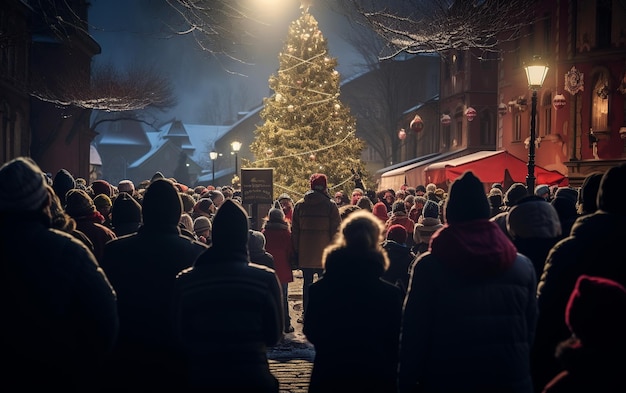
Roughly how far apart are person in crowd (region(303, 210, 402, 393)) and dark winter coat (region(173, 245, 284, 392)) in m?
0.28

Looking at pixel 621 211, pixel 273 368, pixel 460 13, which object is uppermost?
pixel 460 13

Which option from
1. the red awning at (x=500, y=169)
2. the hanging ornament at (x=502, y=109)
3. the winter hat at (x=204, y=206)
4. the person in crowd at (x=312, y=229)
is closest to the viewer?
the person in crowd at (x=312, y=229)

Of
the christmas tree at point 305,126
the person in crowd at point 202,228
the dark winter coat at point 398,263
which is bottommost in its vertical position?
the dark winter coat at point 398,263

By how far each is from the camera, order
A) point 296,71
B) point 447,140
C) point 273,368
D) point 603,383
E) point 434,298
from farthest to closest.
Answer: point 447,140 → point 296,71 → point 273,368 → point 434,298 → point 603,383

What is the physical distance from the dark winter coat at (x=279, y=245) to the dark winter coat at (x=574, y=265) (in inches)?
254

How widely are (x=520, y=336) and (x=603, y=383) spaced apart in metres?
0.95

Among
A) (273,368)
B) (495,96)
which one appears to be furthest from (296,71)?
(273,368)

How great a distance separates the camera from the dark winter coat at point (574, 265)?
446cm

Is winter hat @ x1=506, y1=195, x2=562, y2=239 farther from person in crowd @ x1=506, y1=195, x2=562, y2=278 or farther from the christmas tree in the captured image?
the christmas tree

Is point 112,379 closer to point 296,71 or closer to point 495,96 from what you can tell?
point 296,71

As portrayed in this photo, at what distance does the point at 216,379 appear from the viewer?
4148 mm

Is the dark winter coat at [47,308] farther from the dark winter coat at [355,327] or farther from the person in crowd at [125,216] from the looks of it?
the person in crowd at [125,216]

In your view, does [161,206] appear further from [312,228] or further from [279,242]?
[279,242]

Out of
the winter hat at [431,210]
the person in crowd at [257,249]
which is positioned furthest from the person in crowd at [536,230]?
the person in crowd at [257,249]
